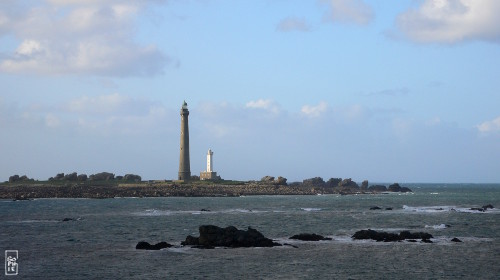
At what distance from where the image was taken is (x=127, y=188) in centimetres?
15450

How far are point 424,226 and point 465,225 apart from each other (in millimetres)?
4491

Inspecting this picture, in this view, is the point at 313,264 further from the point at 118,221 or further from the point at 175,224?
the point at 118,221

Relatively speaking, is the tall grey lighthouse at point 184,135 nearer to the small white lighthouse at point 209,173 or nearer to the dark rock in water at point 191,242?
the small white lighthouse at point 209,173

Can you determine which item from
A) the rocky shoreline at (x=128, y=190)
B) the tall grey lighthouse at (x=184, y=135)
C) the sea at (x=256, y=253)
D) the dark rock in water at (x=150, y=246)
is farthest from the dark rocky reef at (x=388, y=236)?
the tall grey lighthouse at (x=184, y=135)

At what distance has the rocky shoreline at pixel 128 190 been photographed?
477 feet

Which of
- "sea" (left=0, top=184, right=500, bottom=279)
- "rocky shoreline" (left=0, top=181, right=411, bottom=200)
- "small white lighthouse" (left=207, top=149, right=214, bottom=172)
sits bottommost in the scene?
"sea" (left=0, top=184, right=500, bottom=279)

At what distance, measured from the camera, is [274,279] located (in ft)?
118

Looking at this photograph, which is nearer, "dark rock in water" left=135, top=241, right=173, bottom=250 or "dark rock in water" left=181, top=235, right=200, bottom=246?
"dark rock in water" left=135, top=241, right=173, bottom=250

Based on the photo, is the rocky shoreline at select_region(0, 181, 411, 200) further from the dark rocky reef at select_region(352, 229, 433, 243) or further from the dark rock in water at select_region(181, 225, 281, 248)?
the dark rock in water at select_region(181, 225, 281, 248)

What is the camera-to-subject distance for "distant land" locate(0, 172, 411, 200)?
146750 mm

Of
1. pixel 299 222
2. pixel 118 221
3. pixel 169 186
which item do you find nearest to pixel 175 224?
pixel 118 221

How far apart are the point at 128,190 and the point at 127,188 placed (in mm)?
2103

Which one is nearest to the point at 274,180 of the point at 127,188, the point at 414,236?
the point at 127,188

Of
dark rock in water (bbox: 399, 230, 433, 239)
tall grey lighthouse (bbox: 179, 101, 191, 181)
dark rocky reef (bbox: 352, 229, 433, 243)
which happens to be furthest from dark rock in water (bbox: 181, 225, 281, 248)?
tall grey lighthouse (bbox: 179, 101, 191, 181)
